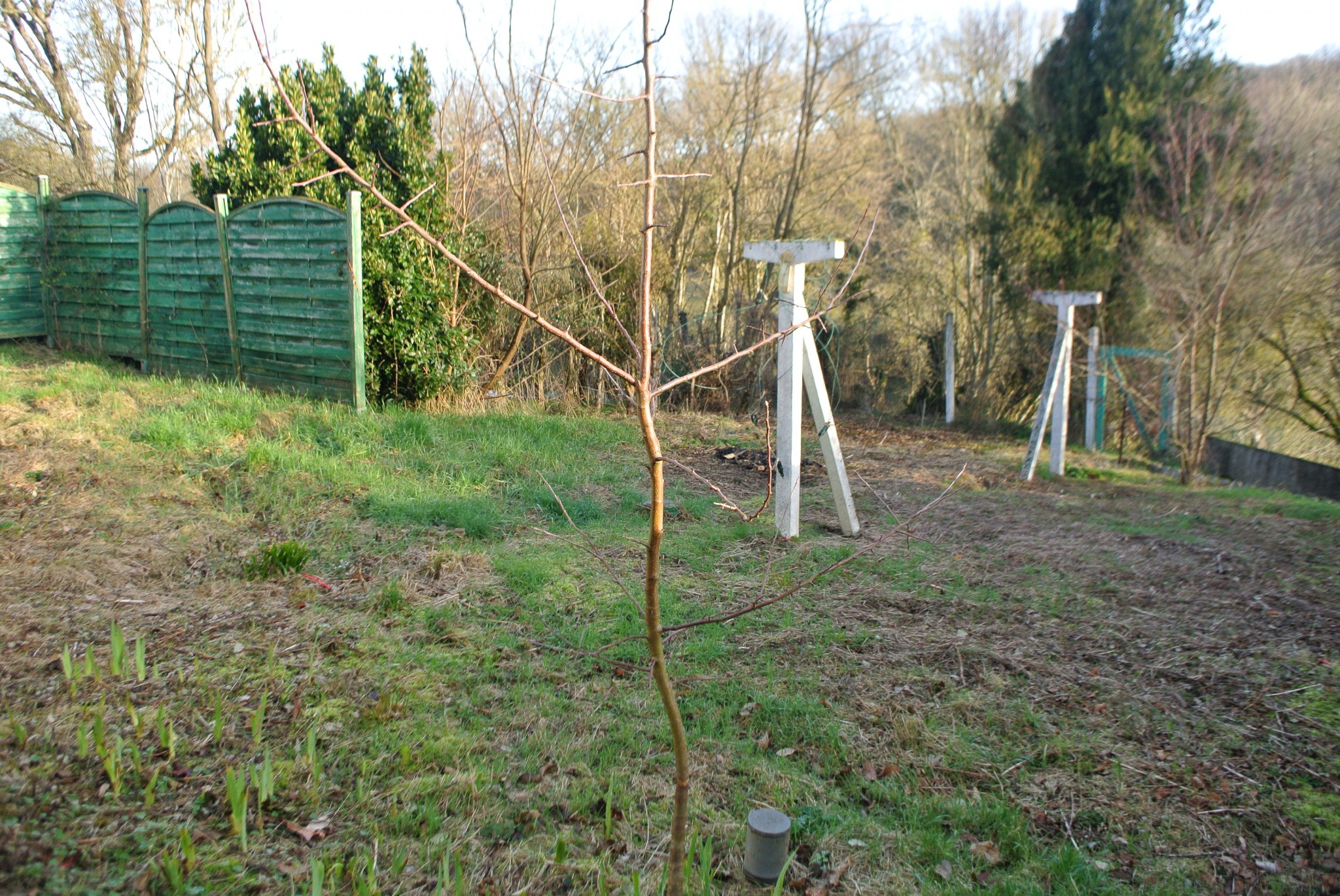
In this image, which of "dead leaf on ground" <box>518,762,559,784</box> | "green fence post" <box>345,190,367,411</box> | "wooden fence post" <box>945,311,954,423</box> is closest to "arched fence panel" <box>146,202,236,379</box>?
"green fence post" <box>345,190,367,411</box>

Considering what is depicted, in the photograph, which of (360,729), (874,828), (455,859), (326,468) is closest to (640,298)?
(455,859)

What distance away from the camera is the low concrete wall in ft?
30.6

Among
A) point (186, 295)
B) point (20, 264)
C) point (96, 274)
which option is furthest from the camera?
point (20, 264)

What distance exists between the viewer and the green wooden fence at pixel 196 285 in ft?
24.5

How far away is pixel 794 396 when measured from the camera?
5312 mm

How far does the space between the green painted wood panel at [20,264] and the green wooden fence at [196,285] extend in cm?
1

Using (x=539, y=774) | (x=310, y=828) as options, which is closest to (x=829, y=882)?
(x=539, y=774)

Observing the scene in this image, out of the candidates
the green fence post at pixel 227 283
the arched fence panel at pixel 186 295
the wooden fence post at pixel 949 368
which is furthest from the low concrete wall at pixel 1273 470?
the arched fence panel at pixel 186 295

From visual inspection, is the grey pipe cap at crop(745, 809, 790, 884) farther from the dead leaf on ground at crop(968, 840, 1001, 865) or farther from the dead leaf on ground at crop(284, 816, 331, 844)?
the dead leaf on ground at crop(284, 816, 331, 844)

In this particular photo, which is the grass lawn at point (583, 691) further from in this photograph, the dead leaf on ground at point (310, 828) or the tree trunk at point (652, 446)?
the tree trunk at point (652, 446)

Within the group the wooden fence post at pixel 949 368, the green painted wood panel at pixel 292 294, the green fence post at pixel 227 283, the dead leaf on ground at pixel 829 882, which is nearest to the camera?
the dead leaf on ground at pixel 829 882

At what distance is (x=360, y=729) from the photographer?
290 cm

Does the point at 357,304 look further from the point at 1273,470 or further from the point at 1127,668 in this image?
the point at 1273,470

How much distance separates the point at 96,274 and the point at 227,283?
2.40 meters
